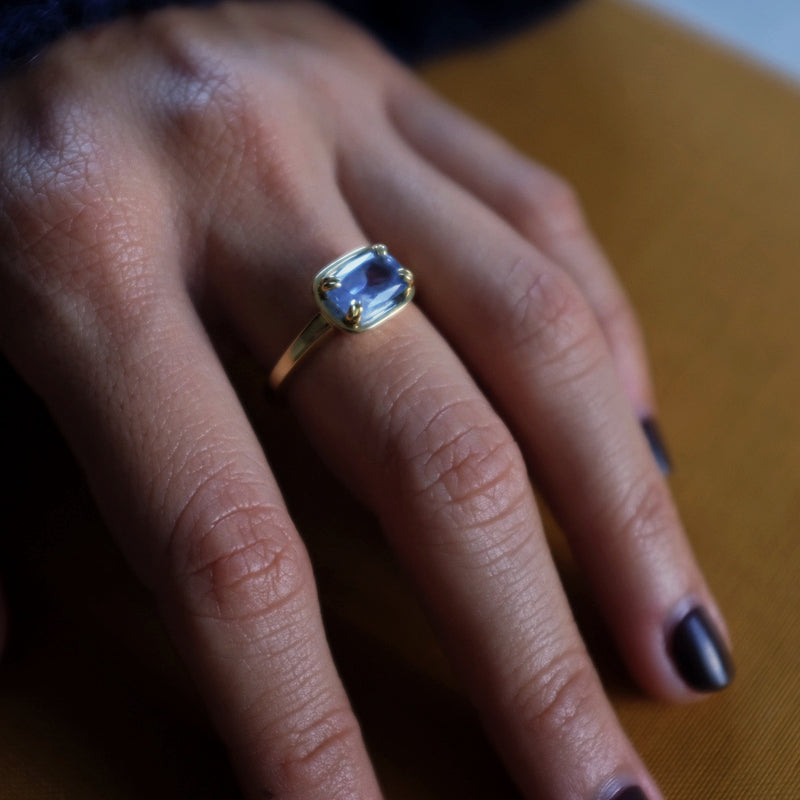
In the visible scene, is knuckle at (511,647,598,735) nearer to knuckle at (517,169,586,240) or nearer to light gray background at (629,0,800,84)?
knuckle at (517,169,586,240)

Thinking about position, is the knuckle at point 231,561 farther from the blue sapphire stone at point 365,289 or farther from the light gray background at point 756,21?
the light gray background at point 756,21

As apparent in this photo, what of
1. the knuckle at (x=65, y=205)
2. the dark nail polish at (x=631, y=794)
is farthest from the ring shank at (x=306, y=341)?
the dark nail polish at (x=631, y=794)

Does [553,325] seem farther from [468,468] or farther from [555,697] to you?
[555,697]

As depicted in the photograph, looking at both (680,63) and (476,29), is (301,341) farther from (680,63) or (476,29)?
(680,63)

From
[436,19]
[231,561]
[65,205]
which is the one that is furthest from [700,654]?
[436,19]

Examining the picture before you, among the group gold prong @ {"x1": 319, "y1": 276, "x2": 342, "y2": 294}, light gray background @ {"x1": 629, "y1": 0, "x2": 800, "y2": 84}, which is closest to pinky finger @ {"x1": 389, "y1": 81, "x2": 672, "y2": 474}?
gold prong @ {"x1": 319, "y1": 276, "x2": 342, "y2": 294}

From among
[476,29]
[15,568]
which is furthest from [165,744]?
[476,29]
